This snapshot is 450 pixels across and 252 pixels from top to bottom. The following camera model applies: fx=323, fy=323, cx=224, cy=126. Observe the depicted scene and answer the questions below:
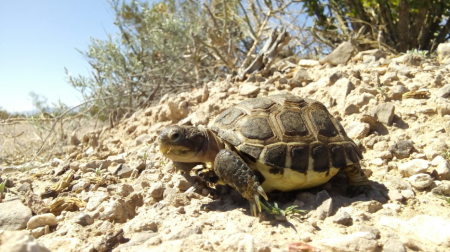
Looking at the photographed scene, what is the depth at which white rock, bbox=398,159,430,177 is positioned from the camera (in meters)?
2.58

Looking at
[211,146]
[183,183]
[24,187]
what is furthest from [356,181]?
[24,187]

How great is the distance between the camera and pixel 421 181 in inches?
95.6

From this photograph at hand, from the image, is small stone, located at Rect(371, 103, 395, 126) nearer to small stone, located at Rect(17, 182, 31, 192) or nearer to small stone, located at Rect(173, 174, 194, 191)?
small stone, located at Rect(173, 174, 194, 191)

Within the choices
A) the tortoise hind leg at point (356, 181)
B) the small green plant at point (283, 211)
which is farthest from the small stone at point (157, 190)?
the tortoise hind leg at point (356, 181)

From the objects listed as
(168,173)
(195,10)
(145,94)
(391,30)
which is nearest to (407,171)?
(168,173)

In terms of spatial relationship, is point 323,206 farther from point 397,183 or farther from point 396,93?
point 396,93

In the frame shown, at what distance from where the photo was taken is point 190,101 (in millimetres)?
4523

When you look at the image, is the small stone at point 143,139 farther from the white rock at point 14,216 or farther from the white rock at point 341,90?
the white rock at point 341,90

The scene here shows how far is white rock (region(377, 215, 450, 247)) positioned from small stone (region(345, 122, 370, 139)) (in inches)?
50.1

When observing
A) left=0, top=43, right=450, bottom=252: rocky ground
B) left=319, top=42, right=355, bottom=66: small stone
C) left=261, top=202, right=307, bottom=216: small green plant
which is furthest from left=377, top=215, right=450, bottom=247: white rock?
left=319, top=42, right=355, bottom=66: small stone

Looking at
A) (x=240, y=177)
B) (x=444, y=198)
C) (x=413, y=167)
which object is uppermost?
(x=240, y=177)

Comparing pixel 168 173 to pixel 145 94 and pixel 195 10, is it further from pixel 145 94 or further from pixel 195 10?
pixel 195 10

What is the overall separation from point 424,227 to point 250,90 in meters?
2.67

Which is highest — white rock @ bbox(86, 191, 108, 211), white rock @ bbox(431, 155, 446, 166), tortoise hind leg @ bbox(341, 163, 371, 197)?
white rock @ bbox(86, 191, 108, 211)
